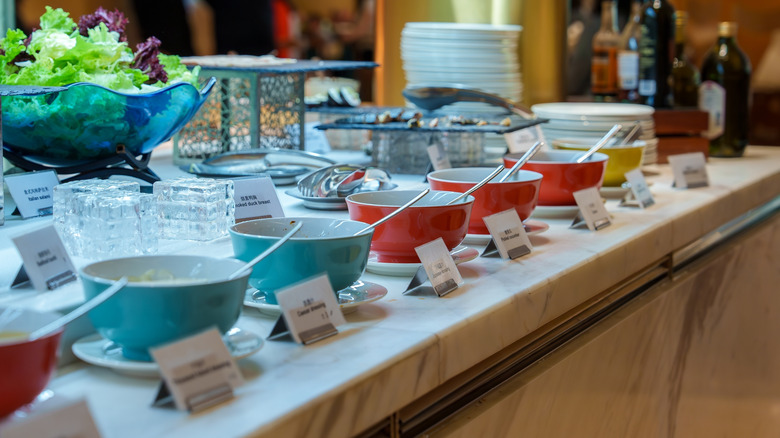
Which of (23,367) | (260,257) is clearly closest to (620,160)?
(260,257)

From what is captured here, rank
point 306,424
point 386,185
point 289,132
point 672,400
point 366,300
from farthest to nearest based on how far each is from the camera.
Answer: point 289,132 → point 672,400 → point 386,185 → point 366,300 → point 306,424

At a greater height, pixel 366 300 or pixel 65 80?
pixel 65 80

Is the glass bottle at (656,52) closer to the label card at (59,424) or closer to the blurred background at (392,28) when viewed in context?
the blurred background at (392,28)

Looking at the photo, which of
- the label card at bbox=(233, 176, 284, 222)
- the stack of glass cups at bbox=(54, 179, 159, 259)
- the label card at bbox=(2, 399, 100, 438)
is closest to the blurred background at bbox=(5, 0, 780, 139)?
the label card at bbox=(233, 176, 284, 222)

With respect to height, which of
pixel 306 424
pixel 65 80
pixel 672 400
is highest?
pixel 65 80

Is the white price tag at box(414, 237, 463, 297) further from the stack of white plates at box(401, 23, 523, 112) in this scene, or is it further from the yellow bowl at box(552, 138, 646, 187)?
the stack of white plates at box(401, 23, 523, 112)

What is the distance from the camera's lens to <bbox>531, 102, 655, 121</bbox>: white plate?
178cm

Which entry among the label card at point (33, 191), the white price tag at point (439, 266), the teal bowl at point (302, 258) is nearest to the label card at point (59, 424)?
the teal bowl at point (302, 258)

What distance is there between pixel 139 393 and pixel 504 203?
61cm

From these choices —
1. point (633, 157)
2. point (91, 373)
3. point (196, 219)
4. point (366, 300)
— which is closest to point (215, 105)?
point (196, 219)

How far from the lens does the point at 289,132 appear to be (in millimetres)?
1669

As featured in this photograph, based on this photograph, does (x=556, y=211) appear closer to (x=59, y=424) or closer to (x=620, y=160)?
(x=620, y=160)

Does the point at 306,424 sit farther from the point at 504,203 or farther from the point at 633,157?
the point at 633,157

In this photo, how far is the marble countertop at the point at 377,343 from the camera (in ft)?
2.02
